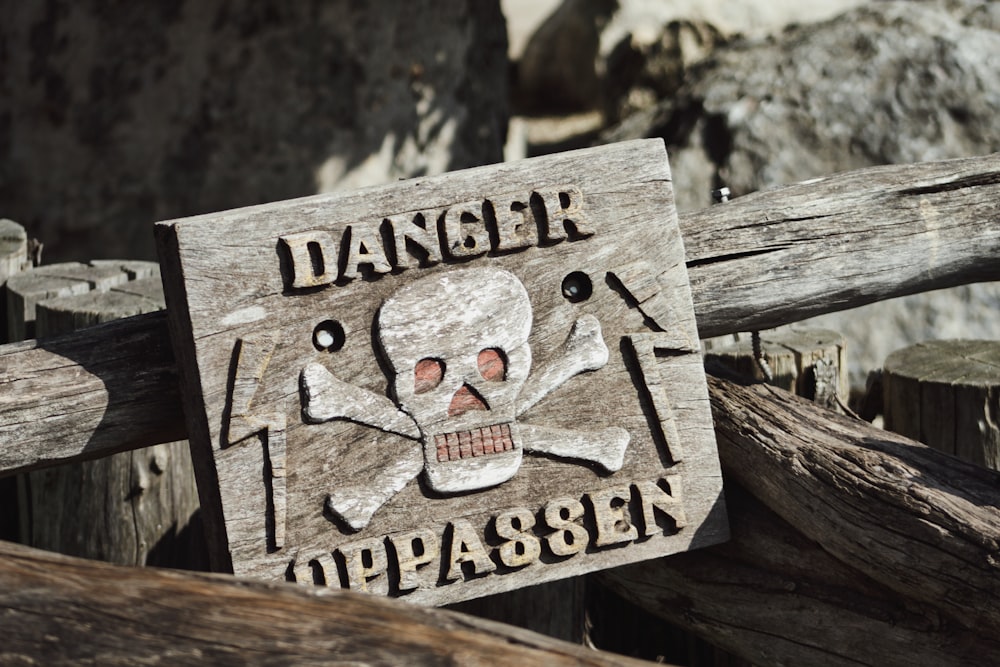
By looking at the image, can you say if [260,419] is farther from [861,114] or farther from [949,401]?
[861,114]

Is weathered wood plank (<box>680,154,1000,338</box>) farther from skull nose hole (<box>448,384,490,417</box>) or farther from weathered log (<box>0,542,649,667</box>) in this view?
weathered log (<box>0,542,649,667</box>)

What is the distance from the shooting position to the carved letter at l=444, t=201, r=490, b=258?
205 centimetres

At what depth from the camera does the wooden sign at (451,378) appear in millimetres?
1972

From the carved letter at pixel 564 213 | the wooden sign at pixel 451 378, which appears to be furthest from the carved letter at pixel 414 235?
the carved letter at pixel 564 213

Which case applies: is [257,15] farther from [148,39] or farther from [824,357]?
[824,357]

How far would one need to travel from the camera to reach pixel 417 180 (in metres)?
2.05

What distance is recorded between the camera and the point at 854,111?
4.19 m

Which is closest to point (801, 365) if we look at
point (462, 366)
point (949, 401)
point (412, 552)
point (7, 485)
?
point (949, 401)

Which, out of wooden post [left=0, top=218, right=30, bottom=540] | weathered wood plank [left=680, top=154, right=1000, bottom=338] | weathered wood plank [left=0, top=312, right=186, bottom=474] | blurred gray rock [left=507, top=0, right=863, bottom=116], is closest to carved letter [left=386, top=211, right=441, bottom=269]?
weathered wood plank [left=0, top=312, right=186, bottom=474]

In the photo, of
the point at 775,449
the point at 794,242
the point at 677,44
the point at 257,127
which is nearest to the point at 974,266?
the point at 794,242

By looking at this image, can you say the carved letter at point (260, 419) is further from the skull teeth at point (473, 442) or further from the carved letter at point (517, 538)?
the carved letter at point (517, 538)

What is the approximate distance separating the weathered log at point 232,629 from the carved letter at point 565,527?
671 millimetres

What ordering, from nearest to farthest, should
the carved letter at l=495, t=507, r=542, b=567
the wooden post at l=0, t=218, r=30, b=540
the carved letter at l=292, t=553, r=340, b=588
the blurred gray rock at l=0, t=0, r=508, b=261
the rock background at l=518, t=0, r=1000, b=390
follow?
the carved letter at l=292, t=553, r=340, b=588, the carved letter at l=495, t=507, r=542, b=567, the wooden post at l=0, t=218, r=30, b=540, the rock background at l=518, t=0, r=1000, b=390, the blurred gray rock at l=0, t=0, r=508, b=261

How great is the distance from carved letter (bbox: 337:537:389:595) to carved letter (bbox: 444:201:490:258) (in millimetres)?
560
